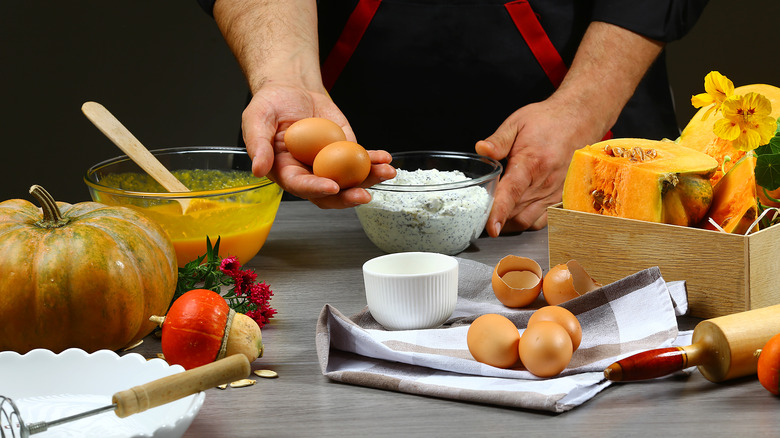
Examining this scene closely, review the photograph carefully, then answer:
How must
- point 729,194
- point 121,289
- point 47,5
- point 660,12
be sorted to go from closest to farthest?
1. point 121,289
2. point 729,194
3. point 660,12
4. point 47,5


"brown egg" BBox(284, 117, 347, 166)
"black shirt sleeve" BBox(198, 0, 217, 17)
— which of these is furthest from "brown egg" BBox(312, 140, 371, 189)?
"black shirt sleeve" BBox(198, 0, 217, 17)

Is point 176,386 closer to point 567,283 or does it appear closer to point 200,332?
point 200,332

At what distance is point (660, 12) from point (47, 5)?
2774 millimetres

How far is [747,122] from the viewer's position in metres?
1.15

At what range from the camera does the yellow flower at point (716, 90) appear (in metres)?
1.19

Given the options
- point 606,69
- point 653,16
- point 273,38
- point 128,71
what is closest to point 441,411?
point 273,38

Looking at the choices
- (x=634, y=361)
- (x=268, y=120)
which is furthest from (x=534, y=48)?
(x=634, y=361)

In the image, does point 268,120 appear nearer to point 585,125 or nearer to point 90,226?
point 90,226

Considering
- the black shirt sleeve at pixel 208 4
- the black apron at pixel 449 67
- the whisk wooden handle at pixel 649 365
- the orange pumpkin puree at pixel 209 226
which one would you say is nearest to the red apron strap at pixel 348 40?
the black apron at pixel 449 67

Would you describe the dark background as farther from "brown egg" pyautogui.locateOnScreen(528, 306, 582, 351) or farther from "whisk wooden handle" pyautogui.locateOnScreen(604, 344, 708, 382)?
"whisk wooden handle" pyautogui.locateOnScreen(604, 344, 708, 382)

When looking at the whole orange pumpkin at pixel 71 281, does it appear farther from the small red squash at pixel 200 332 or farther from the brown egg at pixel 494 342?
the brown egg at pixel 494 342

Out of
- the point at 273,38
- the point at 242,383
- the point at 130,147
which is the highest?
the point at 273,38

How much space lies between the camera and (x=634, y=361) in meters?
0.91

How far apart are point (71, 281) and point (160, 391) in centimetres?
34
